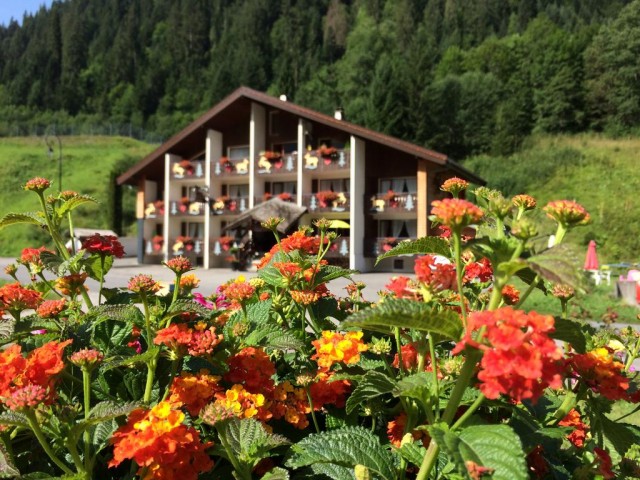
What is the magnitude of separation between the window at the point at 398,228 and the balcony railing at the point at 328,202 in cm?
175

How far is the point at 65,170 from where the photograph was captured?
4150 centimetres

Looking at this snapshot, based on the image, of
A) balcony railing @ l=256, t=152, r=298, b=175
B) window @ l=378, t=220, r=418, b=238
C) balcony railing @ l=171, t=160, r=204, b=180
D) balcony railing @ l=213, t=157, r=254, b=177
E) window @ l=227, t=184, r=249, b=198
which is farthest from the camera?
window @ l=227, t=184, r=249, b=198

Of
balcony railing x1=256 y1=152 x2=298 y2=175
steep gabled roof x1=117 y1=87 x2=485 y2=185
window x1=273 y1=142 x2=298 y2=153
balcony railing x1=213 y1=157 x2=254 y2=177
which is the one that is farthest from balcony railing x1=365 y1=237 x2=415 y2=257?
balcony railing x1=213 y1=157 x2=254 y2=177

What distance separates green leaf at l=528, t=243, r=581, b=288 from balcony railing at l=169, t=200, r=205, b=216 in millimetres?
21667

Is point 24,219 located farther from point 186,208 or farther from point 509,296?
point 186,208

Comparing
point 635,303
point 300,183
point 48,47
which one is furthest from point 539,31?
point 48,47

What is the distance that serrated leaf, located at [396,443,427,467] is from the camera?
1061 millimetres

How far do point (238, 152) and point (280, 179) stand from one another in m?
2.43

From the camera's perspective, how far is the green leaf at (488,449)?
0.85 m

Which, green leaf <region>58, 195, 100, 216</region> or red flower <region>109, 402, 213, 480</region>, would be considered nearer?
red flower <region>109, 402, 213, 480</region>

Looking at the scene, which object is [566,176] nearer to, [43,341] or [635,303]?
[635,303]

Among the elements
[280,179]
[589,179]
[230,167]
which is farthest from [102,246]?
[589,179]

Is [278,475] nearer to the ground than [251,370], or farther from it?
nearer to the ground

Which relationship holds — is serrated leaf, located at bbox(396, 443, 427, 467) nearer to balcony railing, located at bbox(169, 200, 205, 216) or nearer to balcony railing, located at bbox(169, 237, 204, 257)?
balcony railing, located at bbox(169, 237, 204, 257)
